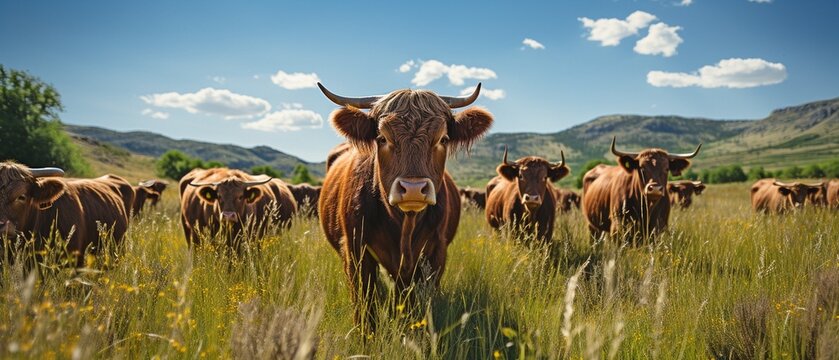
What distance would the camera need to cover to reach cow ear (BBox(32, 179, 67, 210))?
4.64 meters

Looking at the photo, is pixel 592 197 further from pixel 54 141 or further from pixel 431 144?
pixel 54 141

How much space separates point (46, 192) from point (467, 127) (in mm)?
4524

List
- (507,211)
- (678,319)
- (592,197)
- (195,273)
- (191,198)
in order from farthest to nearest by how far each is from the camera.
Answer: (592,197)
(507,211)
(191,198)
(195,273)
(678,319)

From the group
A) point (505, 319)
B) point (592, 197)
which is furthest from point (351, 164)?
point (592, 197)

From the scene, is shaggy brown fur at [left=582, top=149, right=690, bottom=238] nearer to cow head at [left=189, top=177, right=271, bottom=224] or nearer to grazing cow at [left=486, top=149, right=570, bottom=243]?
grazing cow at [left=486, top=149, right=570, bottom=243]

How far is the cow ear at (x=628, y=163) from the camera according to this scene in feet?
24.9

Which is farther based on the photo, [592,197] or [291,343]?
[592,197]

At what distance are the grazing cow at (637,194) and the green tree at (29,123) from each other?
45089 millimetres

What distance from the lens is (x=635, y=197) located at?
7.66 metres

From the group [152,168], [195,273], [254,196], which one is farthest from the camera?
[152,168]

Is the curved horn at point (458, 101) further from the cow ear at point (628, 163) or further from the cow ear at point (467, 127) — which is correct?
the cow ear at point (628, 163)

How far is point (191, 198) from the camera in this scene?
24.7 feet

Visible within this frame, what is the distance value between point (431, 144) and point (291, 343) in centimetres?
179

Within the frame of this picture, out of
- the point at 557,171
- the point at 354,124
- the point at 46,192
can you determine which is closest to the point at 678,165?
the point at 557,171
